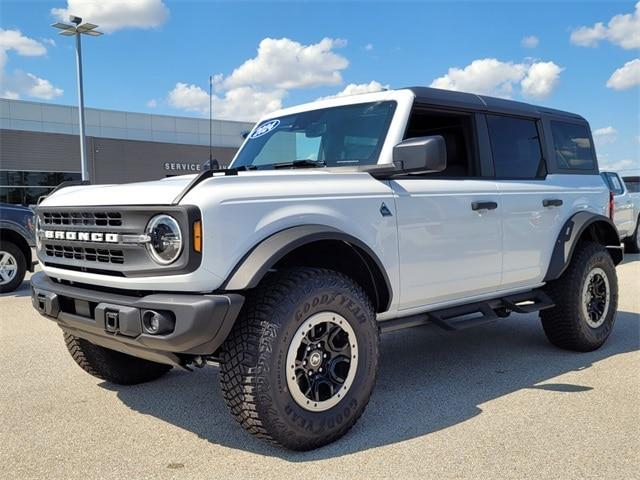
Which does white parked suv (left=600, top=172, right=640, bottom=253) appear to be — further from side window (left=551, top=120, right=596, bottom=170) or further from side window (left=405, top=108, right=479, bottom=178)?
side window (left=405, top=108, right=479, bottom=178)

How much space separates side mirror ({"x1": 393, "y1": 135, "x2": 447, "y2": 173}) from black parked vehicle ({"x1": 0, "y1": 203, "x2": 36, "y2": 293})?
22.3ft

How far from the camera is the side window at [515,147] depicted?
471 cm

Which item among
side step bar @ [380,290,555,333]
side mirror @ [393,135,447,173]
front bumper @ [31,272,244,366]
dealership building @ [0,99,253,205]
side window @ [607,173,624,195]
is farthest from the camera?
dealership building @ [0,99,253,205]

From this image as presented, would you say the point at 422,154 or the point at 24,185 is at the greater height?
the point at 422,154

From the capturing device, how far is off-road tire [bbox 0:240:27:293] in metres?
8.67

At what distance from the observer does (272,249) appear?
3012mm

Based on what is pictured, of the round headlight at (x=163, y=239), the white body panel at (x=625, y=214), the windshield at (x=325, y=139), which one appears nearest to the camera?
the round headlight at (x=163, y=239)

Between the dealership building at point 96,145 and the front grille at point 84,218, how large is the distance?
2546 centimetres

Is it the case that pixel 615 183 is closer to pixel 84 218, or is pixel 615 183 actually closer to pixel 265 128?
pixel 265 128

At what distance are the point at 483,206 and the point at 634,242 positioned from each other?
1117 cm

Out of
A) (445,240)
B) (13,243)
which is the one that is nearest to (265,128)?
(445,240)

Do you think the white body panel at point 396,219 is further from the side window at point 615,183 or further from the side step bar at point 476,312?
the side window at point 615,183

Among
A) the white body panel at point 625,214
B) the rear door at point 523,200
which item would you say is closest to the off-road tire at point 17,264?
the rear door at point 523,200

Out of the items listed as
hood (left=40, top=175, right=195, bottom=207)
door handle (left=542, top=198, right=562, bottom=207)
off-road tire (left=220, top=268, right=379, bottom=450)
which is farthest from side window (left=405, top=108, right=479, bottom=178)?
hood (left=40, top=175, right=195, bottom=207)
